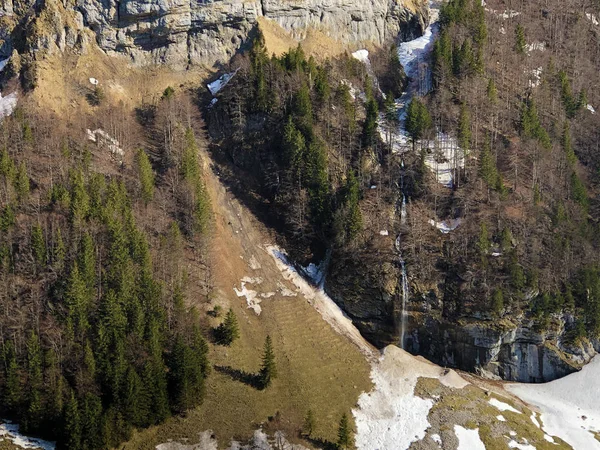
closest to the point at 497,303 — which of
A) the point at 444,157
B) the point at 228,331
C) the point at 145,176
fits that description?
the point at 444,157

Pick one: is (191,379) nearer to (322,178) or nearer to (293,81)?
(322,178)

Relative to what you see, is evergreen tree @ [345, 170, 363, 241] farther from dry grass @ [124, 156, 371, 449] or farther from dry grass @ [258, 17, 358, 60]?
dry grass @ [258, 17, 358, 60]

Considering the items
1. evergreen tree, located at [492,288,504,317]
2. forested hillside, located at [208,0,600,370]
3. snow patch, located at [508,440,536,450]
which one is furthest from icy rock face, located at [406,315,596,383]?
snow patch, located at [508,440,536,450]

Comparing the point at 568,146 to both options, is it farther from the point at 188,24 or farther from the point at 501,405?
the point at 188,24

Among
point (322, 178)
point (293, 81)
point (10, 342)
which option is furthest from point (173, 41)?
point (10, 342)

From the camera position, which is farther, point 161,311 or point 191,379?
point 161,311
